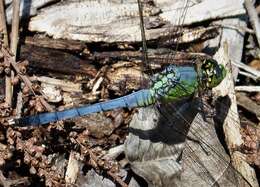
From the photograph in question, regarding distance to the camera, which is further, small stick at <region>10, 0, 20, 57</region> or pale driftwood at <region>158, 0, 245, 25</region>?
pale driftwood at <region>158, 0, 245, 25</region>

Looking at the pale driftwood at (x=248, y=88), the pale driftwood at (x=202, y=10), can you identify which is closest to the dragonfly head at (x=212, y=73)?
the pale driftwood at (x=248, y=88)

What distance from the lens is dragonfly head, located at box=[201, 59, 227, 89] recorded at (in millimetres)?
3610

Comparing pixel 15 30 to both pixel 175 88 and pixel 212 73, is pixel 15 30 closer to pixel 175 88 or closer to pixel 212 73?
pixel 175 88

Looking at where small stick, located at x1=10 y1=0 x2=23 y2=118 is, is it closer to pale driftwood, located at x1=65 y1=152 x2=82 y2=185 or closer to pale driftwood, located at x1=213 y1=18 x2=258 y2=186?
pale driftwood, located at x1=65 y1=152 x2=82 y2=185

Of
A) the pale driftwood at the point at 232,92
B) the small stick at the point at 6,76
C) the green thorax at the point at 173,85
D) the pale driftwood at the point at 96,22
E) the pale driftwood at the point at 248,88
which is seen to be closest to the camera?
the small stick at the point at 6,76

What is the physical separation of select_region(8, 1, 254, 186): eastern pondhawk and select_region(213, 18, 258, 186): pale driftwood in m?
0.10

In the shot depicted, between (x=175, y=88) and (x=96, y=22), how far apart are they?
2.28ft

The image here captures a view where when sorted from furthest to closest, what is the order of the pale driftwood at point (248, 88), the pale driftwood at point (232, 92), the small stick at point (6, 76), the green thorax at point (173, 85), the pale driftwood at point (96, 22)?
the pale driftwood at point (248, 88)
the pale driftwood at point (96, 22)
the green thorax at point (173, 85)
the pale driftwood at point (232, 92)
the small stick at point (6, 76)

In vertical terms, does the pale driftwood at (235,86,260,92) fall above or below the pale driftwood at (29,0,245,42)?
below

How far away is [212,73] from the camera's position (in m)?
3.60

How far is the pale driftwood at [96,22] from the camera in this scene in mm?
3672

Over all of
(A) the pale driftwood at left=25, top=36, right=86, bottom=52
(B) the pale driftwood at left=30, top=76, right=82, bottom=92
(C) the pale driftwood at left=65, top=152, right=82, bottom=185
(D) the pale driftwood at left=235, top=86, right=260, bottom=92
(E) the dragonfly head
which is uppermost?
(A) the pale driftwood at left=25, top=36, right=86, bottom=52

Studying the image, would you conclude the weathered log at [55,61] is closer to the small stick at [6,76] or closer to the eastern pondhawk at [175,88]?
the small stick at [6,76]

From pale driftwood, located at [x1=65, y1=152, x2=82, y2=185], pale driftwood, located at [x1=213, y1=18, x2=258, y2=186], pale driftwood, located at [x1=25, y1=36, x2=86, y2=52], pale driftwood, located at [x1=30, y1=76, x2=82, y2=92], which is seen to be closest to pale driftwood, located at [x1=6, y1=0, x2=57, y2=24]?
pale driftwood, located at [x1=25, y1=36, x2=86, y2=52]
